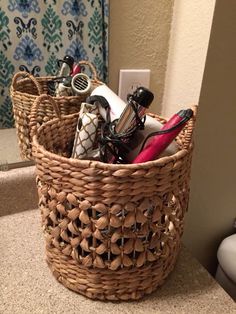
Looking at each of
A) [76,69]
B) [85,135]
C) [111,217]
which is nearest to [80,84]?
[76,69]

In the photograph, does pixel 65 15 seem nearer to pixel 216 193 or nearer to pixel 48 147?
pixel 48 147

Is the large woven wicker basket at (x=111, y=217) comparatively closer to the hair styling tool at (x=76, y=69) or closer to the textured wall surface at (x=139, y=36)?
the hair styling tool at (x=76, y=69)

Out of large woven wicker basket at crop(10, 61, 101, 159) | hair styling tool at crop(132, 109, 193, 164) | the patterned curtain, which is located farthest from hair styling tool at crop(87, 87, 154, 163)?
the patterned curtain

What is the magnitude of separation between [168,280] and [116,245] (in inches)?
5.8

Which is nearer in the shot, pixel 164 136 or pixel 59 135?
pixel 164 136

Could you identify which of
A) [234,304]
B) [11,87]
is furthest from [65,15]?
[234,304]

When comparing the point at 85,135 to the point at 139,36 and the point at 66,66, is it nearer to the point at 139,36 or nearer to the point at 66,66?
the point at 66,66

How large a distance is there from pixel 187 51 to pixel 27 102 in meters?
0.36

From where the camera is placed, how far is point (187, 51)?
0.65 m

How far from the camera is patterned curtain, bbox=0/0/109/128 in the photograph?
0.59 m

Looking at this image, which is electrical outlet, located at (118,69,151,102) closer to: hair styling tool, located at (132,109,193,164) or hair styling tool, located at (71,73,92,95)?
hair styling tool, located at (71,73,92,95)

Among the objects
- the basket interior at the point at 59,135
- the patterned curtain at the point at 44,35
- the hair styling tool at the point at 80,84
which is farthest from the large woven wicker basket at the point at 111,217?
the patterned curtain at the point at 44,35

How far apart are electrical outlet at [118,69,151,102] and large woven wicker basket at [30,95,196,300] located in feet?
0.94

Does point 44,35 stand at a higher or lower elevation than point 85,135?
higher
